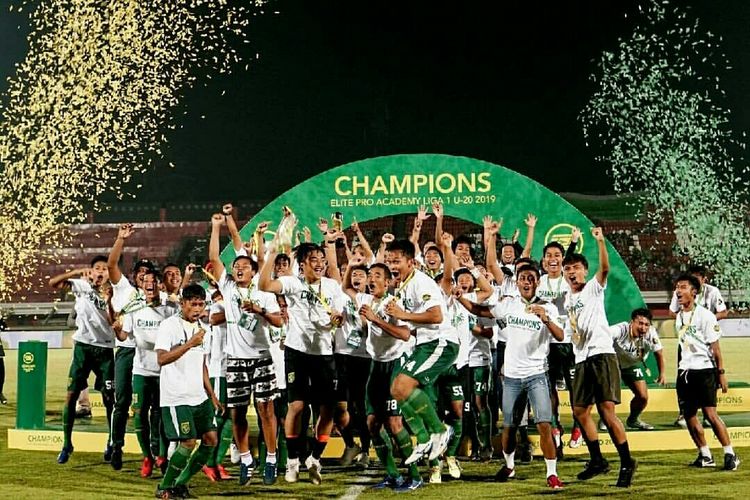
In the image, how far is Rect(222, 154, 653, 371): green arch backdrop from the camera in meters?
14.1

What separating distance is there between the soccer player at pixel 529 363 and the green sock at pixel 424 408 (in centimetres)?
64

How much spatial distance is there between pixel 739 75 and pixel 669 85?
7900 millimetres

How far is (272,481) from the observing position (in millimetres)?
8492

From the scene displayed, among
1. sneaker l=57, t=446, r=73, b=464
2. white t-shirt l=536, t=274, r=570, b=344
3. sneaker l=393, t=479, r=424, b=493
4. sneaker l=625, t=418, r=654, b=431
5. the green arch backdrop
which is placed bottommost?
sneaker l=57, t=446, r=73, b=464

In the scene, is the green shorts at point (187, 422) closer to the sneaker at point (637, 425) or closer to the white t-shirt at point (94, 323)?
the white t-shirt at point (94, 323)

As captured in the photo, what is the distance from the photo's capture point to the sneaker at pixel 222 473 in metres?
8.90

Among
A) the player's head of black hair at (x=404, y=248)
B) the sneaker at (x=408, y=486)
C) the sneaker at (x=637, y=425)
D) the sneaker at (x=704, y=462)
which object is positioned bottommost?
the sneaker at (x=408, y=486)

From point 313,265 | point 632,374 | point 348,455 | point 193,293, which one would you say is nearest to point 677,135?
point 632,374

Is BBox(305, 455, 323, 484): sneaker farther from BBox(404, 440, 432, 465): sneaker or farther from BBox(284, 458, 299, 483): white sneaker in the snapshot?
BBox(404, 440, 432, 465): sneaker

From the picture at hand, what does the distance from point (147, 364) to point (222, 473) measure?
119 cm

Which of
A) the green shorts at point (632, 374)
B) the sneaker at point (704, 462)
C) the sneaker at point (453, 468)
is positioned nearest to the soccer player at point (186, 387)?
the sneaker at point (453, 468)

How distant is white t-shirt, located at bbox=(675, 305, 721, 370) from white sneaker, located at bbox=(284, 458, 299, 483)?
Answer: 144 inches

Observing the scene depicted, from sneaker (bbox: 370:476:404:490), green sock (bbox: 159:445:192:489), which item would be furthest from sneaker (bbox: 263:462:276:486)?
green sock (bbox: 159:445:192:489)

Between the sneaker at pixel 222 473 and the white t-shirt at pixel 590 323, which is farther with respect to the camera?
the sneaker at pixel 222 473
